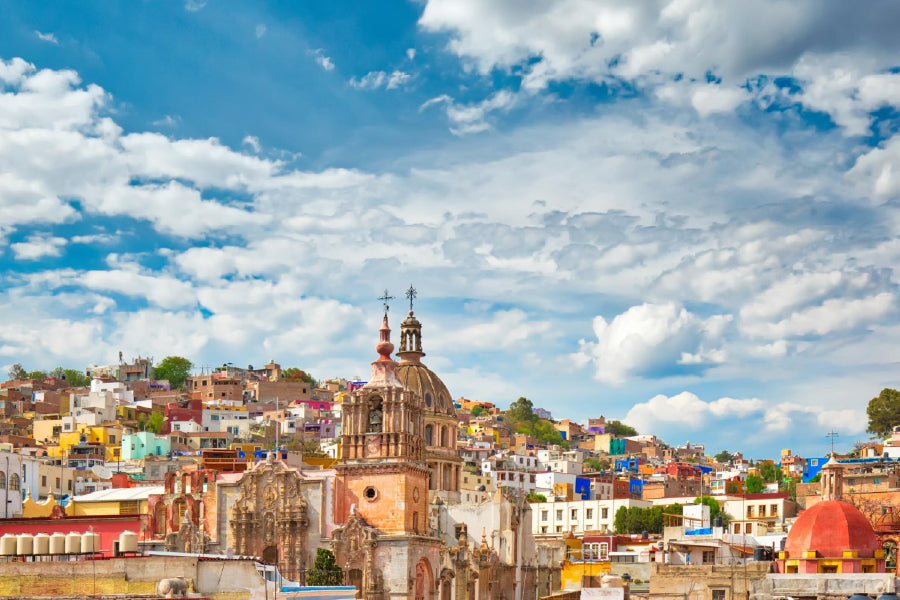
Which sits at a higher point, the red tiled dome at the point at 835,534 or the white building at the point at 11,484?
the white building at the point at 11,484

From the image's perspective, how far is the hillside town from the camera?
51.5m

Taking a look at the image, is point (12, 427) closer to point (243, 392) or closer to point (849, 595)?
point (243, 392)

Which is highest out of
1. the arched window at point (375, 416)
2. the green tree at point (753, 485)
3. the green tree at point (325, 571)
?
the arched window at point (375, 416)

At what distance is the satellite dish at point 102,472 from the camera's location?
374 ft

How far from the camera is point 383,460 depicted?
6806 centimetres

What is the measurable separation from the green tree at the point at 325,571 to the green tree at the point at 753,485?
→ 246 feet

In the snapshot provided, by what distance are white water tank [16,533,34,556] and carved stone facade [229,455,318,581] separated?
2310 cm

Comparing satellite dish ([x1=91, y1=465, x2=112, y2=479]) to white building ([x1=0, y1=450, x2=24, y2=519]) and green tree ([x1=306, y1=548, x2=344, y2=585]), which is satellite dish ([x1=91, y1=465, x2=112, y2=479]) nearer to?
white building ([x1=0, y1=450, x2=24, y2=519])

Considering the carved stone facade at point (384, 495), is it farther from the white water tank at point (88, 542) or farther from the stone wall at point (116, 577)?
the stone wall at point (116, 577)

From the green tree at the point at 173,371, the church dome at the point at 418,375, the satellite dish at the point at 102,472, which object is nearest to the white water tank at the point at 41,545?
the church dome at the point at 418,375

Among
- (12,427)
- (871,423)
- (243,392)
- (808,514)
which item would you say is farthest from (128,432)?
(808,514)

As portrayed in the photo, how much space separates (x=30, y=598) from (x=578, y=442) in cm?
15690

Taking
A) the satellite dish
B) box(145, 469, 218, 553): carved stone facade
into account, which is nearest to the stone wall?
box(145, 469, 218, 553): carved stone facade

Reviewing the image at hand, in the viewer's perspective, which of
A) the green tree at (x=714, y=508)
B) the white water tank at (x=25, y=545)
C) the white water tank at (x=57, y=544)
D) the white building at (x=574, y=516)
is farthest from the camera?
the white building at (x=574, y=516)
